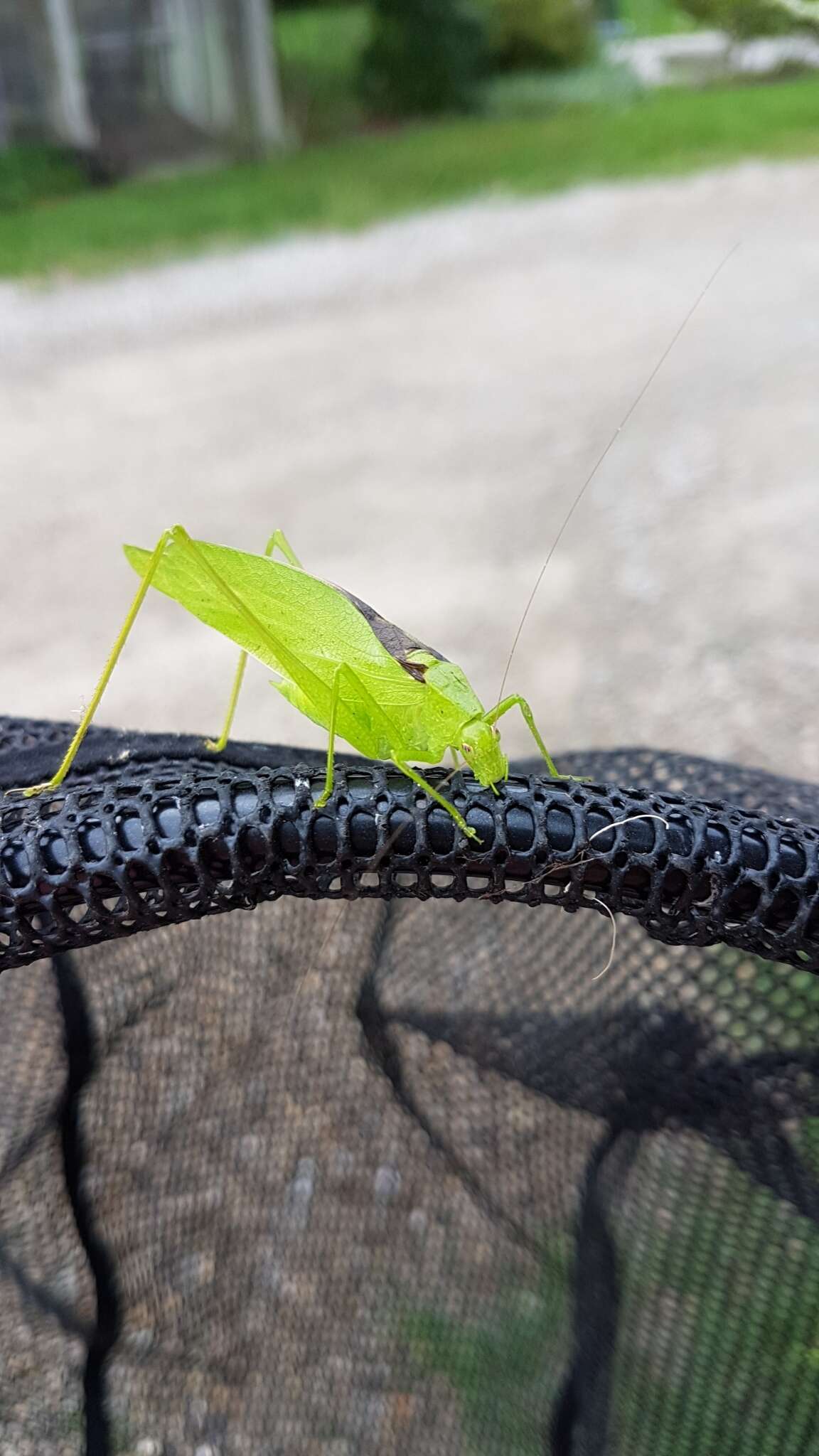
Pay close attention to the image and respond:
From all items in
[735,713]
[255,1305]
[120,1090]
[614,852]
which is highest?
[614,852]

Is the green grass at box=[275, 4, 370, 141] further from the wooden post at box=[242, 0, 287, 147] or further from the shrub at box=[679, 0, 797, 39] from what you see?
the shrub at box=[679, 0, 797, 39]

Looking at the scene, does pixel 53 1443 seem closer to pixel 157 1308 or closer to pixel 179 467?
pixel 157 1308

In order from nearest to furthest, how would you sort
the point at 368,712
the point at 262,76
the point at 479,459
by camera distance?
the point at 368,712 → the point at 479,459 → the point at 262,76

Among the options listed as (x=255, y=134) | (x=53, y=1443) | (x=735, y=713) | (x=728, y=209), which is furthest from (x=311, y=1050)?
(x=255, y=134)

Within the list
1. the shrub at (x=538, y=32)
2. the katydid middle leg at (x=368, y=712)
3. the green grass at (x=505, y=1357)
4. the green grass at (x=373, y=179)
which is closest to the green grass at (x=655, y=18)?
the green grass at (x=373, y=179)

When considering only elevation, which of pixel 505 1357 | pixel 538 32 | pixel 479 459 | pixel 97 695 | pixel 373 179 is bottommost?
pixel 479 459

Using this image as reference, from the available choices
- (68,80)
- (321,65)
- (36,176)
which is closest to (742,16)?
(36,176)

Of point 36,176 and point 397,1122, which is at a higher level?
point 36,176

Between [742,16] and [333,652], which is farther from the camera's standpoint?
[742,16]

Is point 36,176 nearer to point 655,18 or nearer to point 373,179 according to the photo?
point 373,179
